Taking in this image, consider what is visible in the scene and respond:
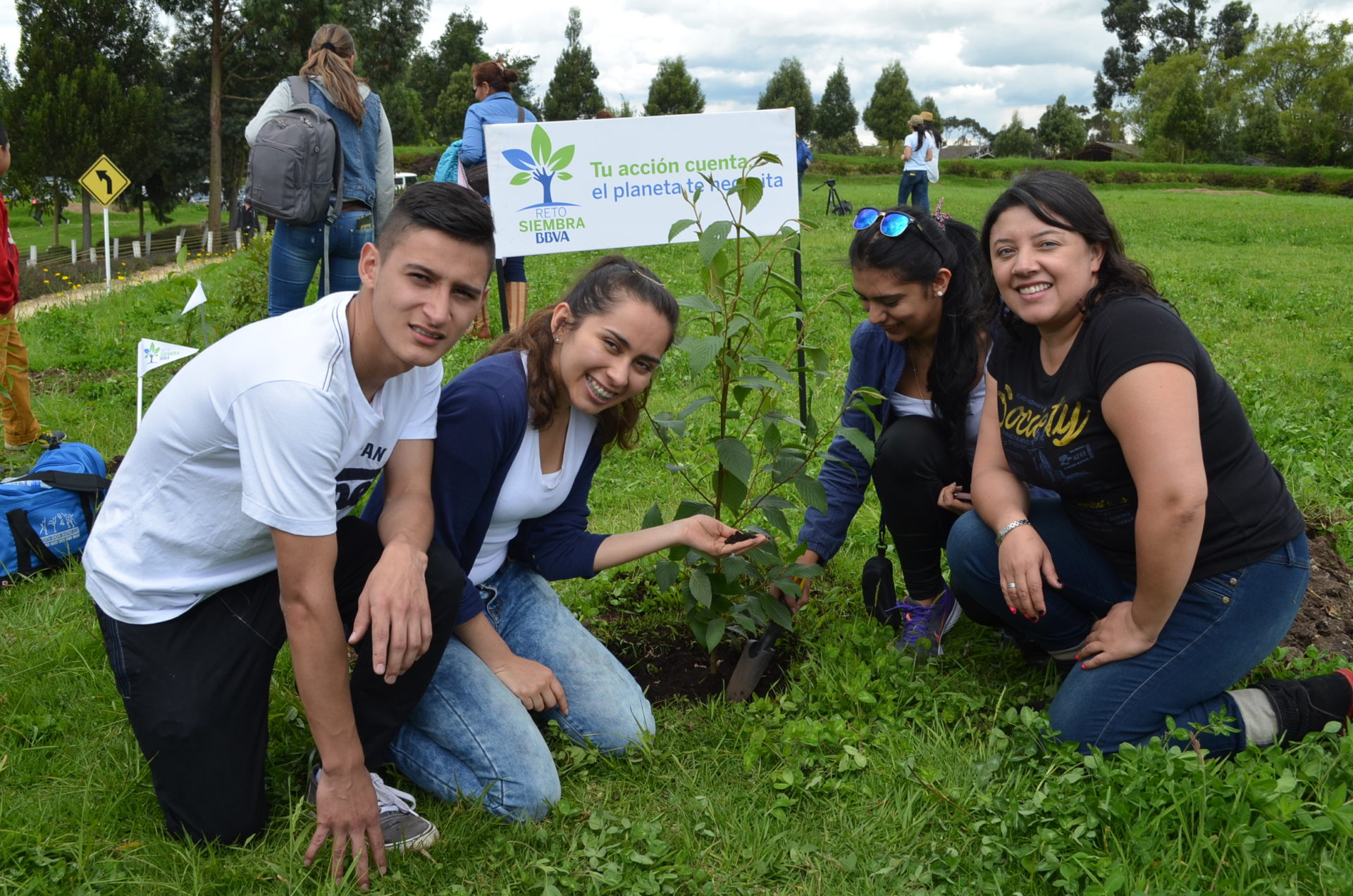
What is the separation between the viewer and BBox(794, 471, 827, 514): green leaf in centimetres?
225

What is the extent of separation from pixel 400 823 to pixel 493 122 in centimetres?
500

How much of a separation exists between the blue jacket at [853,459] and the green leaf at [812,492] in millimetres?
406

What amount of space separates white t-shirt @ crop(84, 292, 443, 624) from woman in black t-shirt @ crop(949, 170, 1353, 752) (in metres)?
1.40

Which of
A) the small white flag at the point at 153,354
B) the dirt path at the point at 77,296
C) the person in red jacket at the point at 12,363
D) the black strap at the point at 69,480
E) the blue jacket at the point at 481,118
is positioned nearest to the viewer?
the black strap at the point at 69,480

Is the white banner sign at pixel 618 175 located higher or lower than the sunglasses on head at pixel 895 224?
higher

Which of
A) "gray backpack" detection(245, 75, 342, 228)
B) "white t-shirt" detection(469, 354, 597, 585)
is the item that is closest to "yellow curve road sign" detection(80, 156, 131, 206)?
"gray backpack" detection(245, 75, 342, 228)

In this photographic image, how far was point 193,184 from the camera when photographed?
124 ft

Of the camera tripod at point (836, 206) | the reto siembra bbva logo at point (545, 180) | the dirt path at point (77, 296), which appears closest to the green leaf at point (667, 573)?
the reto siembra bbva logo at point (545, 180)

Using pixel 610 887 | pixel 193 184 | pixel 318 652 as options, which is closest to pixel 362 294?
pixel 318 652

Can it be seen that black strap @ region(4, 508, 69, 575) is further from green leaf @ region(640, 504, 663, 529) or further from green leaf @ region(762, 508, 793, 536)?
green leaf @ region(762, 508, 793, 536)

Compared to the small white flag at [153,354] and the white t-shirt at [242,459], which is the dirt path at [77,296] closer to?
the small white flag at [153,354]

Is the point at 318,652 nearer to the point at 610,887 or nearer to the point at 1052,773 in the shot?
the point at 610,887

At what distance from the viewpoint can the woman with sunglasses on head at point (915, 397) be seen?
249 cm

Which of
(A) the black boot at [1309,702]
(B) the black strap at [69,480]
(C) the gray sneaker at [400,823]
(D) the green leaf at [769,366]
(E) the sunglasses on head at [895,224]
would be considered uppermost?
(E) the sunglasses on head at [895,224]
